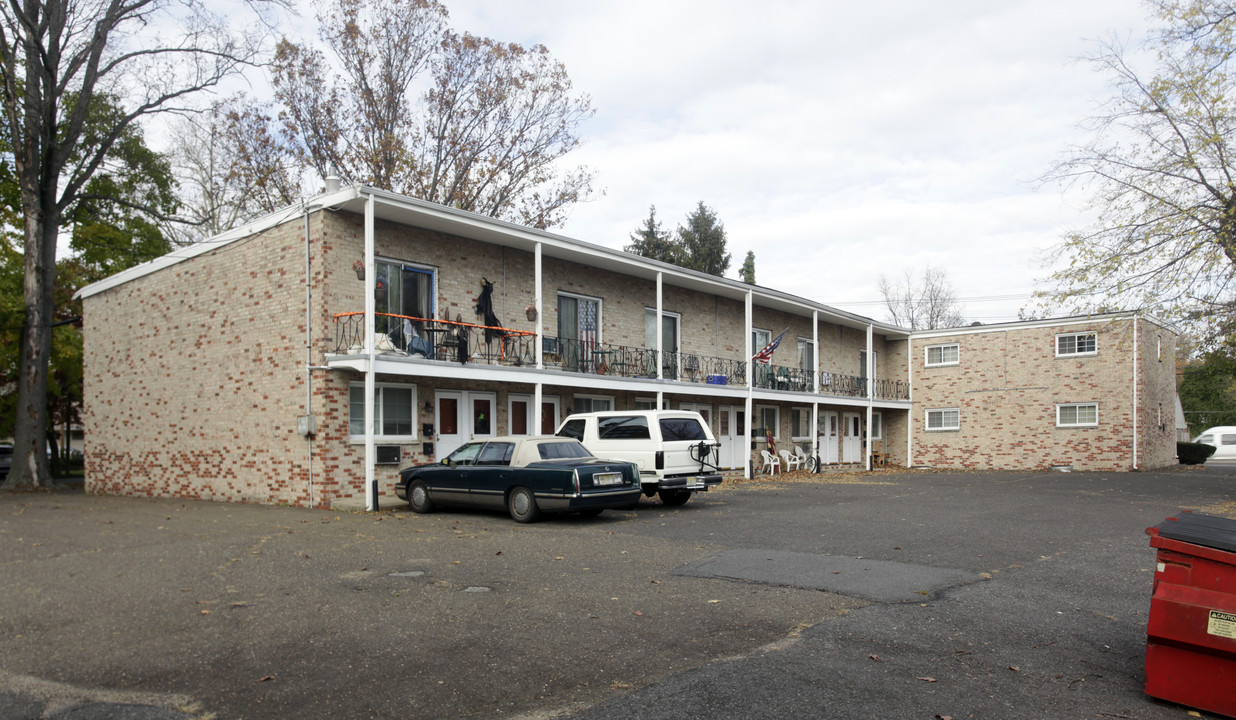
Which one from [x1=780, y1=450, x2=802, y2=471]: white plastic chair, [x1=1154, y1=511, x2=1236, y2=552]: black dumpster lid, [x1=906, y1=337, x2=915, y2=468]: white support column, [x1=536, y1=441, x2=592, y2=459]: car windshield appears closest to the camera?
[x1=1154, y1=511, x2=1236, y2=552]: black dumpster lid

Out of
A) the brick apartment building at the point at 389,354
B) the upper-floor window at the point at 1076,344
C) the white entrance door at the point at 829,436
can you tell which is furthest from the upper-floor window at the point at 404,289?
the upper-floor window at the point at 1076,344

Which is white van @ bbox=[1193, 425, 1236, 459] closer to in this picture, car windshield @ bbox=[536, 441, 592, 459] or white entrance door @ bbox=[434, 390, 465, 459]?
white entrance door @ bbox=[434, 390, 465, 459]

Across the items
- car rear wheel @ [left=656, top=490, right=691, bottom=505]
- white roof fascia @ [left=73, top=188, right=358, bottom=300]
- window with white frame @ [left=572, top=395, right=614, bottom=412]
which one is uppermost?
white roof fascia @ [left=73, top=188, right=358, bottom=300]

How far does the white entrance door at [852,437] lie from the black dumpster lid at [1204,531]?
2693cm

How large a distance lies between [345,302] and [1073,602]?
12749mm

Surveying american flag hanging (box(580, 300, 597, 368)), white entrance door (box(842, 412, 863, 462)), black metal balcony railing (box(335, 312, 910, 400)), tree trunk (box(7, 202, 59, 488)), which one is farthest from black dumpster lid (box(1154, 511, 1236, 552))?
white entrance door (box(842, 412, 863, 462))

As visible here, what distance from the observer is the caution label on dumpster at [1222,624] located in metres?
4.82

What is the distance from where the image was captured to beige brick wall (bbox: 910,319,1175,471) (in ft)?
93.1

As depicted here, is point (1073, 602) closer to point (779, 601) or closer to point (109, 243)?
point (779, 601)

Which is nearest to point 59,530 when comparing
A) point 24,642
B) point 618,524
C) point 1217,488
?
point 24,642

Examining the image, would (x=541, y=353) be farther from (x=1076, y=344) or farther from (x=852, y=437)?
(x=1076, y=344)

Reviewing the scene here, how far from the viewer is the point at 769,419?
28.0m

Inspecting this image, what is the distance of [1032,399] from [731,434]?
12.2m

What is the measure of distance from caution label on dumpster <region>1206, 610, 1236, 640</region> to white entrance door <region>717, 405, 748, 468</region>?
20161 millimetres
